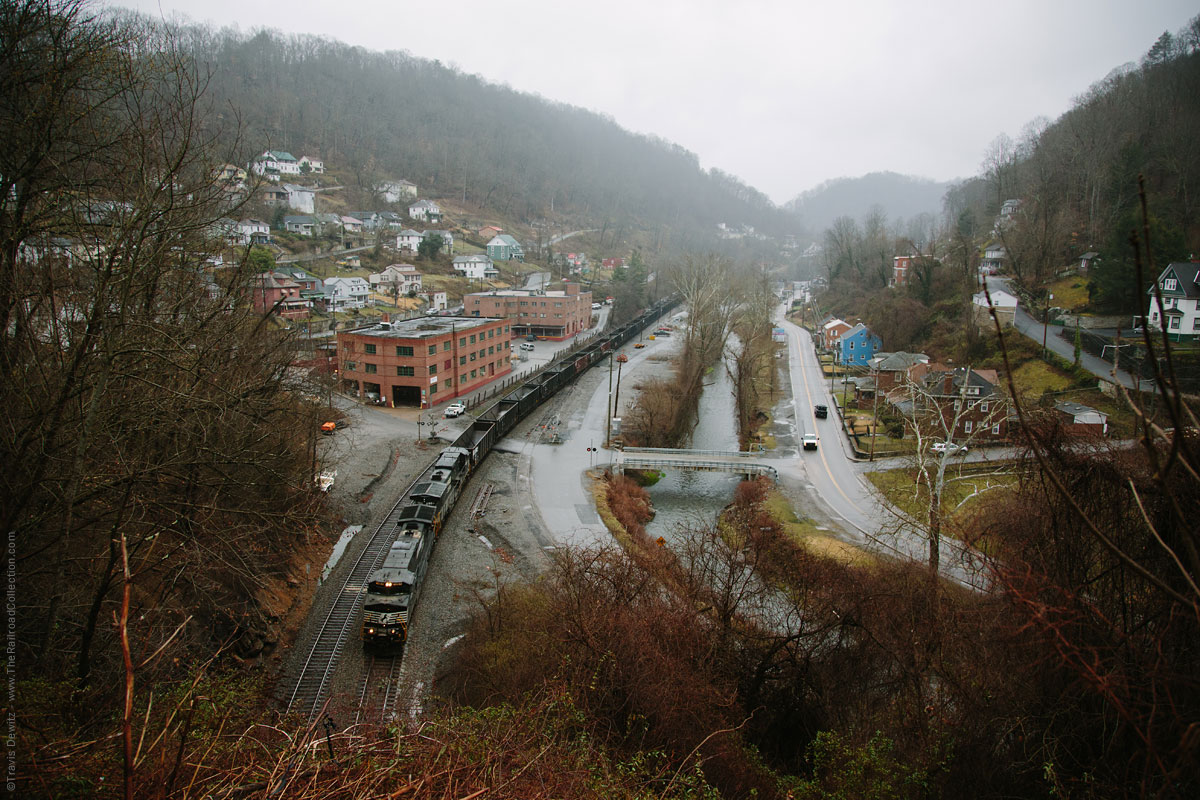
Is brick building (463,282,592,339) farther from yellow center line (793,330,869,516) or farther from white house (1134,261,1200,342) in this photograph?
white house (1134,261,1200,342)

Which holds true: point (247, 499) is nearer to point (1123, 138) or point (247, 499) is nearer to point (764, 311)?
point (764, 311)

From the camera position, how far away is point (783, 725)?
10.1 meters

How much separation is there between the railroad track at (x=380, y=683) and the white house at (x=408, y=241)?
68.5m

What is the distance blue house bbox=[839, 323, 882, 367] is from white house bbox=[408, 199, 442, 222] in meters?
64.2

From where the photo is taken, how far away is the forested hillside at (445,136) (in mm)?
102750

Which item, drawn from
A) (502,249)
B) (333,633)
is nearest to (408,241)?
(502,249)

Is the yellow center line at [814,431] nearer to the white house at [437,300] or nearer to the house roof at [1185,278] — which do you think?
the house roof at [1185,278]

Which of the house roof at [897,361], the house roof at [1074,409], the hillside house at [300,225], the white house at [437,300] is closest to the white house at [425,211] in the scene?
the hillside house at [300,225]

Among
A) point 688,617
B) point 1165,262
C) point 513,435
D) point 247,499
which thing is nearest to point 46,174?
point 247,499

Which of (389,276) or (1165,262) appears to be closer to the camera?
(1165,262)

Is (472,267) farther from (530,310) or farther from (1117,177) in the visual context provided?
(1117,177)

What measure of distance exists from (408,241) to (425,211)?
16731 millimetres

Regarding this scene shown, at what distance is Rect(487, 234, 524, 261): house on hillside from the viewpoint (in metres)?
84.9

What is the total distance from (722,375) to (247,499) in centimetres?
3726
